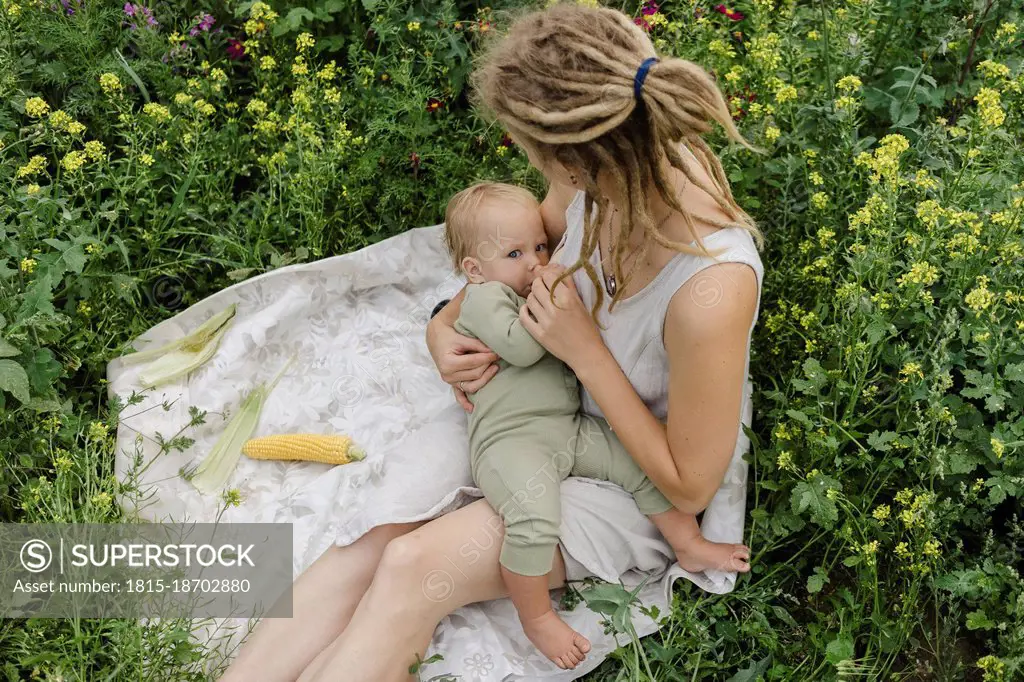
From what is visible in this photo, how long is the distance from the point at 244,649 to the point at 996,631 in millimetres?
1909

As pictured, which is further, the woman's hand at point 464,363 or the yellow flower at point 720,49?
the yellow flower at point 720,49

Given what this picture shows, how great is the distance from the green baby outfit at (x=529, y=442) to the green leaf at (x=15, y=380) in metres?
1.28

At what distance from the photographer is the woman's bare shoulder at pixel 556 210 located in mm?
2779

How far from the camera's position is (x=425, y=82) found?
365 cm

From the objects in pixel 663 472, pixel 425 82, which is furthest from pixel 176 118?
pixel 663 472

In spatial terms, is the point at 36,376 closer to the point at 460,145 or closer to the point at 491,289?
the point at 491,289

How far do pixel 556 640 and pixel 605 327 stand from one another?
0.80m

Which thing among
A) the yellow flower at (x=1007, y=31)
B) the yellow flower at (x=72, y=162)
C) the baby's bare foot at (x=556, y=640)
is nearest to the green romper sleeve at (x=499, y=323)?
the baby's bare foot at (x=556, y=640)

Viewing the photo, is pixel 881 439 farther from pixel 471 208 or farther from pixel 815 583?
pixel 471 208

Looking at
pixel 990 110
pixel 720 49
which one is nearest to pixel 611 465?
pixel 990 110

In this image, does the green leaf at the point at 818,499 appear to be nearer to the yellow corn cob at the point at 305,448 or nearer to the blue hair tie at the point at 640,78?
the blue hair tie at the point at 640,78

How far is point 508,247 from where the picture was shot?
2715 millimetres

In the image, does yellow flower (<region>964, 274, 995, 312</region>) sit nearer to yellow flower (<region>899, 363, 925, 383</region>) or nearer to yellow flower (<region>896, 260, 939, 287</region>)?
yellow flower (<region>896, 260, 939, 287</region>)
